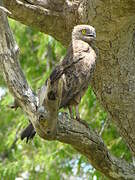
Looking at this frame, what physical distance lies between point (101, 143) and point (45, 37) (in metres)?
3.85

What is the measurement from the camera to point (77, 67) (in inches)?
173

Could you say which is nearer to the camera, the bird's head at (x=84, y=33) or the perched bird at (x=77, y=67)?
the perched bird at (x=77, y=67)

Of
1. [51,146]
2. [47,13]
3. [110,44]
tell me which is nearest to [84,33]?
[110,44]

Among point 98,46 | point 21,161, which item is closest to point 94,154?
point 98,46

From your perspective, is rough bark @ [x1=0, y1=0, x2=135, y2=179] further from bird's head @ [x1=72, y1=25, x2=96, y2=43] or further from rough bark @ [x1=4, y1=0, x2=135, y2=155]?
→ bird's head @ [x1=72, y1=25, x2=96, y2=43]

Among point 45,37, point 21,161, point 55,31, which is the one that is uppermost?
point 55,31

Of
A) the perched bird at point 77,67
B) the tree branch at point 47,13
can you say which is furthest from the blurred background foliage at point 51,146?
the perched bird at point 77,67

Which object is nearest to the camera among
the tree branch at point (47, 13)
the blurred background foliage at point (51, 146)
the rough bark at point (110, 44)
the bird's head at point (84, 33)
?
the bird's head at point (84, 33)

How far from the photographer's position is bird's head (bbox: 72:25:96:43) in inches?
182

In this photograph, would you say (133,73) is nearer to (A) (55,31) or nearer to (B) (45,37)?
(A) (55,31)

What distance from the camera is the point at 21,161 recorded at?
25.3 feet

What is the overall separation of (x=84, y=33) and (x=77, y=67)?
1.37 feet

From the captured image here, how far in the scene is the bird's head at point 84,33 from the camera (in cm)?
463

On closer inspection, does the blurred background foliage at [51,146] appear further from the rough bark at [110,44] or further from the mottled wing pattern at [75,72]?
the mottled wing pattern at [75,72]
